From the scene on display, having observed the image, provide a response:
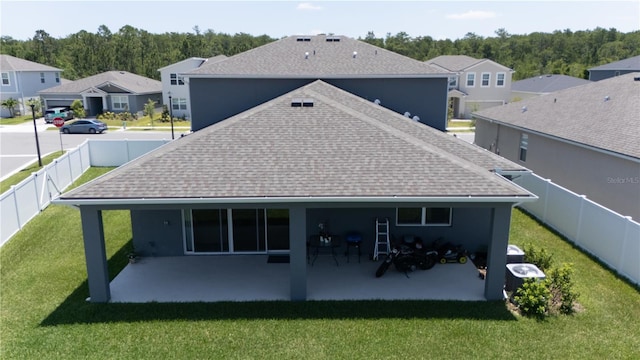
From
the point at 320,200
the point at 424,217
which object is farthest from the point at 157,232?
the point at 424,217

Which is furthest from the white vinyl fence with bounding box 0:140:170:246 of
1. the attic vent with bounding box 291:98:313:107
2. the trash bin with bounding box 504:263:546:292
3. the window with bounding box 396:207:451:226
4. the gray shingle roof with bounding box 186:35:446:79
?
the trash bin with bounding box 504:263:546:292

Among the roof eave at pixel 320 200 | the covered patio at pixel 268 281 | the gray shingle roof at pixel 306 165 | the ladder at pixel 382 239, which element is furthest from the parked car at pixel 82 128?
the ladder at pixel 382 239

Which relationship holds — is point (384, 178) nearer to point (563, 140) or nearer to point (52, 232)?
point (563, 140)

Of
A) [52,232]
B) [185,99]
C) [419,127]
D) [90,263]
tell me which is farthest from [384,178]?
[185,99]

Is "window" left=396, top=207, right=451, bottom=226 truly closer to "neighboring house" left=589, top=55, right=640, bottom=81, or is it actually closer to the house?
the house

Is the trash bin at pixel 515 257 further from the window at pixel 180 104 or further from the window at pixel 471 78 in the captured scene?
the window at pixel 180 104

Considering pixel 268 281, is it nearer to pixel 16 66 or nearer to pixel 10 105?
pixel 10 105
